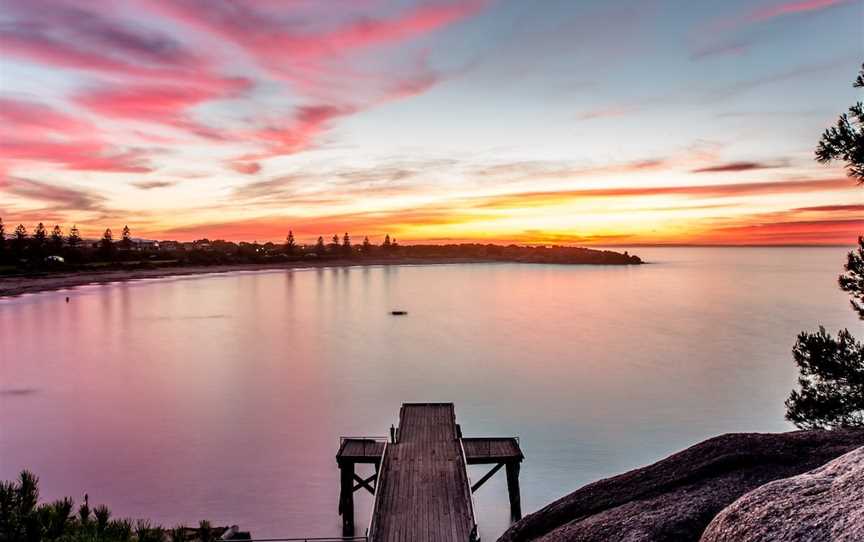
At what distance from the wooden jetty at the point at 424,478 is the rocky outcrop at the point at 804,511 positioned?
987 centimetres

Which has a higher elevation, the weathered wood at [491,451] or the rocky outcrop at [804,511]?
the rocky outcrop at [804,511]

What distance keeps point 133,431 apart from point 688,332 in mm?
62683

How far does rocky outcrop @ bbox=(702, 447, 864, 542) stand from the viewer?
459 centimetres

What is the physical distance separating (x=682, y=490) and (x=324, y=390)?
37.4 m

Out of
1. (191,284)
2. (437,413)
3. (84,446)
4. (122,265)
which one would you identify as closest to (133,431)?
(84,446)

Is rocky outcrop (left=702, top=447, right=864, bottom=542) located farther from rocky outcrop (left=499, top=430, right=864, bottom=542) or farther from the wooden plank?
the wooden plank

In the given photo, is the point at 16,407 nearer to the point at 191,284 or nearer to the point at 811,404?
the point at 811,404

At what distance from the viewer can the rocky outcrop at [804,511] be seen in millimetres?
4586

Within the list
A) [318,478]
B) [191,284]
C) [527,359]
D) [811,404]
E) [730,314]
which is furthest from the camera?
[191,284]

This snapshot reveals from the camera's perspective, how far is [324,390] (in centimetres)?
4278

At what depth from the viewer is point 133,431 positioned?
3222 centimetres

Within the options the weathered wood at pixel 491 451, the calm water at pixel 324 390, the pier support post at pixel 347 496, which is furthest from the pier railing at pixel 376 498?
the calm water at pixel 324 390

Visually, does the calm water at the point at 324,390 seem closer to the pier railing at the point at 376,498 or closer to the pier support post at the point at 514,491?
the pier support post at the point at 514,491

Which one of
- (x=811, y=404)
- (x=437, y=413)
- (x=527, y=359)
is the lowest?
(x=527, y=359)
